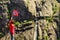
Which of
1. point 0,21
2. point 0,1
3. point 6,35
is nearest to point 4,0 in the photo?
point 0,1

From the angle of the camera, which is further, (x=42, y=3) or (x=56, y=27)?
(x=42, y=3)

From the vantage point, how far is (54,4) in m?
28.5

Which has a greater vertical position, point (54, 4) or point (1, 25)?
point (54, 4)

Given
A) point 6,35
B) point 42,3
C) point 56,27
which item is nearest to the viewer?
point 6,35

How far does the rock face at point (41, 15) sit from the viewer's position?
2466 centimetres

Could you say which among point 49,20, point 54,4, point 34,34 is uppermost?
point 54,4

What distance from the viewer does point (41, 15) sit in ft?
87.6

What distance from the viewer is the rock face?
24.7 m

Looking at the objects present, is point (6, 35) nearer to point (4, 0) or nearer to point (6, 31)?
point (6, 31)

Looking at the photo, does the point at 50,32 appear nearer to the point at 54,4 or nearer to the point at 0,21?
the point at 54,4

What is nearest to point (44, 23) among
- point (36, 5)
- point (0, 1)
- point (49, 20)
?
point (49, 20)

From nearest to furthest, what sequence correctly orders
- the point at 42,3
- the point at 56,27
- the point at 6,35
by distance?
1. the point at 6,35
2. the point at 56,27
3. the point at 42,3

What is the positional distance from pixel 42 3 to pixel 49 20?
10.2ft

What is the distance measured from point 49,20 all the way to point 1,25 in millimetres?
6548
